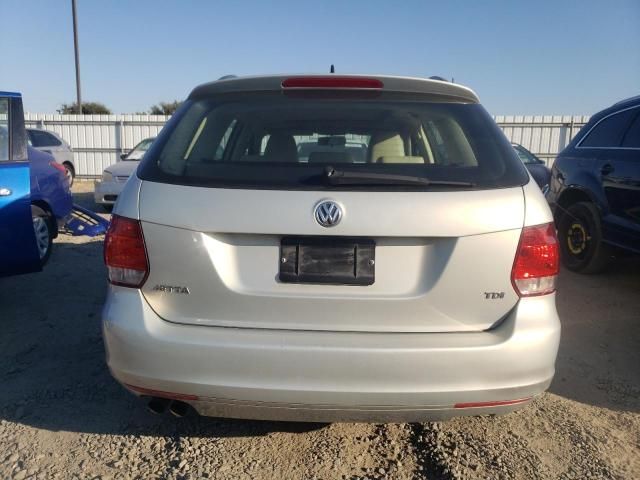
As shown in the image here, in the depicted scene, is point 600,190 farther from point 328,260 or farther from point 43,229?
point 43,229

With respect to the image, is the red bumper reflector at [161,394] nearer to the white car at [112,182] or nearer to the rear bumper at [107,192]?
→ the white car at [112,182]

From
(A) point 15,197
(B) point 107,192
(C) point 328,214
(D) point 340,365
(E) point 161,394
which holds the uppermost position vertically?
(C) point 328,214

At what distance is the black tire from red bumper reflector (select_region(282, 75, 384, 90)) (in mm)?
3844

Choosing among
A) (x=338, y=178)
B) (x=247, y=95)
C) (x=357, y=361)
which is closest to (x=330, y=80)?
(x=247, y=95)

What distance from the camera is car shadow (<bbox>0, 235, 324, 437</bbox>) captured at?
8.86 feet

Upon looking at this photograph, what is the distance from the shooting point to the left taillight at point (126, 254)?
2.01 m

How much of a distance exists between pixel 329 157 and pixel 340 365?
86 centimetres

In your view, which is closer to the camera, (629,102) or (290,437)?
(290,437)

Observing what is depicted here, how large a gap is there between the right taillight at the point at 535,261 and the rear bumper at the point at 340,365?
0.06m

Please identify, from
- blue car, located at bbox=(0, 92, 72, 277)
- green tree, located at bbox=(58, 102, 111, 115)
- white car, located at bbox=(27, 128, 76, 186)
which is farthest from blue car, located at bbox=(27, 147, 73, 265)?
green tree, located at bbox=(58, 102, 111, 115)

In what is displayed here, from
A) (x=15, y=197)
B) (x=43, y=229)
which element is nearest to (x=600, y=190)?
(x=15, y=197)

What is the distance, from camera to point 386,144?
114 inches

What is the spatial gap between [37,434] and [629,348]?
12.4 ft

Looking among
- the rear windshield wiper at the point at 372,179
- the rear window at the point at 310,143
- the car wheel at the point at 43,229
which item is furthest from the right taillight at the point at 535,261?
the car wheel at the point at 43,229
